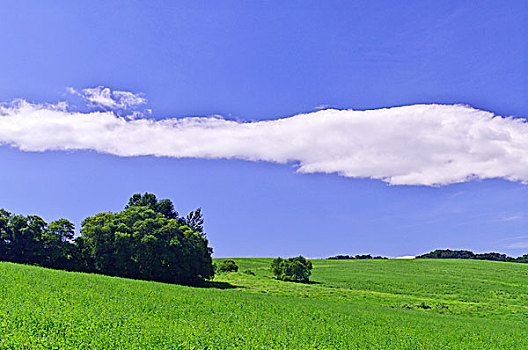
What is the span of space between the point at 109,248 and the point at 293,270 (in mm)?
38569

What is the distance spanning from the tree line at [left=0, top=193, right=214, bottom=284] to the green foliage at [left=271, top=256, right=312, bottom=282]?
26.7 m

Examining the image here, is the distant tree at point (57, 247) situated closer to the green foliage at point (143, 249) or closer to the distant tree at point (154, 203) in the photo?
the green foliage at point (143, 249)

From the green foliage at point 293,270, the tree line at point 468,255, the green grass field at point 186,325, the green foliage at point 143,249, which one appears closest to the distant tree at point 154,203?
the green foliage at point 143,249

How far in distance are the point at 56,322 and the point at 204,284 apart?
146ft

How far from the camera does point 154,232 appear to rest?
56.3 meters

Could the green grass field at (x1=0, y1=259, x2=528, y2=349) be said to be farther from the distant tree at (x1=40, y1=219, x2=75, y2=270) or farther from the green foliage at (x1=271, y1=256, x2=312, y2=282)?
the green foliage at (x1=271, y1=256, x2=312, y2=282)

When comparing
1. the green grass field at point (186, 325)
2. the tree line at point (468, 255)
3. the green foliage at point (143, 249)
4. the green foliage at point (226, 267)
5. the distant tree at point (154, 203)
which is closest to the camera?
the green grass field at point (186, 325)

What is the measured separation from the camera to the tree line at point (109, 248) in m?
54.9

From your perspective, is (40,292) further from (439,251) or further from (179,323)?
(439,251)

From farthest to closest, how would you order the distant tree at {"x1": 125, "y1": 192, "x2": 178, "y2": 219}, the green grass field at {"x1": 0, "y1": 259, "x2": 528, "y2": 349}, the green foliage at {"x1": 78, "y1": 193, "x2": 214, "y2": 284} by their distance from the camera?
1. the distant tree at {"x1": 125, "y1": 192, "x2": 178, "y2": 219}
2. the green foliage at {"x1": 78, "y1": 193, "x2": 214, "y2": 284}
3. the green grass field at {"x1": 0, "y1": 259, "x2": 528, "y2": 349}

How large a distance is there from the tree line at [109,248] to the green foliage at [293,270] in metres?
26.7

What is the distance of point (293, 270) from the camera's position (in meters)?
79.9

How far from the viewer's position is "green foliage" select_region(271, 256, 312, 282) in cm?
7944

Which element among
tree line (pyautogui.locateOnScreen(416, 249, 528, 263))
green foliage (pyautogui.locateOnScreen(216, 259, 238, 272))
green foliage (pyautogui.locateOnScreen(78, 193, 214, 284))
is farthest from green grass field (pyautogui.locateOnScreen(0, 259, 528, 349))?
tree line (pyautogui.locateOnScreen(416, 249, 528, 263))
